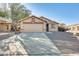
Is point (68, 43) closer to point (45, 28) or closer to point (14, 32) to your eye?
point (45, 28)

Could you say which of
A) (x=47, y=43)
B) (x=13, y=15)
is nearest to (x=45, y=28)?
(x=47, y=43)

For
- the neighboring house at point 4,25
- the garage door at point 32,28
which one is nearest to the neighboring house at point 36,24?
the garage door at point 32,28

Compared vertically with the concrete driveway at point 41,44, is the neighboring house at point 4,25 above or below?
above

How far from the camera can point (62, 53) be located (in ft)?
14.4

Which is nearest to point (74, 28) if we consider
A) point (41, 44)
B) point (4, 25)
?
point (41, 44)

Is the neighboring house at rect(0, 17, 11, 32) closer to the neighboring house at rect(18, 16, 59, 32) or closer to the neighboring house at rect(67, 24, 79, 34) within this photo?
the neighboring house at rect(18, 16, 59, 32)

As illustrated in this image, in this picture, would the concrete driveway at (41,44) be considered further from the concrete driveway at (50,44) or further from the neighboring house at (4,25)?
the neighboring house at (4,25)

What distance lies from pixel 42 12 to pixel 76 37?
2.02 feet

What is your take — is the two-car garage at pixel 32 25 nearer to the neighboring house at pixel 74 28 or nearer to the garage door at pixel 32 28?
the garage door at pixel 32 28

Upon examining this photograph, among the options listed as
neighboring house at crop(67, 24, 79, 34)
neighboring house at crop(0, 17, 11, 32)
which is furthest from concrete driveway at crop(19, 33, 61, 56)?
neighboring house at crop(67, 24, 79, 34)

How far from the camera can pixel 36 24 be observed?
14.8 feet

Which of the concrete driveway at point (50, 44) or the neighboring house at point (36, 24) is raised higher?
the neighboring house at point (36, 24)

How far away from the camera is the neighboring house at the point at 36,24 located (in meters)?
4.45

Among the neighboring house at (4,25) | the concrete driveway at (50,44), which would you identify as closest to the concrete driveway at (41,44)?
the concrete driveway at (50,44)
